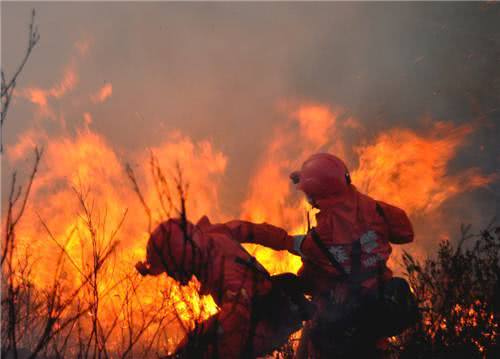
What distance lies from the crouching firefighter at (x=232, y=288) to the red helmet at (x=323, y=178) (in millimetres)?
860

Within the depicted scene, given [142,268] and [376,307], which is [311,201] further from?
[142,268]

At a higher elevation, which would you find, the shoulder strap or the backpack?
the shoulder strap

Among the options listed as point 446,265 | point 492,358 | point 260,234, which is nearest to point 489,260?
point 446,265

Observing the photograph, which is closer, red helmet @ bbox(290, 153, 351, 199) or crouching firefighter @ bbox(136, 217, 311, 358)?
crouching firefighter @ bbox(136, 217, 311, 358)

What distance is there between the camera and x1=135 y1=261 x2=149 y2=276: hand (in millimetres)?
3604

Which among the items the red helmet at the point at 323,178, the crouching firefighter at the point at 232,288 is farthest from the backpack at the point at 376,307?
the red helmet at the point at 323,178

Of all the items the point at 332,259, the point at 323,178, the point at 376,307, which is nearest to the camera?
the point at 376,307

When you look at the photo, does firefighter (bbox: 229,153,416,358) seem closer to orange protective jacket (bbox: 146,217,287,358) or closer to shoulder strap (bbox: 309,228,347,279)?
shoulder strap (bbox: 309,228,347,279)

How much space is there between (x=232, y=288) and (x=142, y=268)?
810 millimetres

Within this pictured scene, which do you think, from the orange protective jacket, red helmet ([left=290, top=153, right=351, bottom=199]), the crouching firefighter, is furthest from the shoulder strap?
the orange protective jacket

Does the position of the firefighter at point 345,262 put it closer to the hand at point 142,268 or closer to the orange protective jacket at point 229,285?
the orange protective jacket at point 229,285

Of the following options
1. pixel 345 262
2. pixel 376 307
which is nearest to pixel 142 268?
pixel 345 262

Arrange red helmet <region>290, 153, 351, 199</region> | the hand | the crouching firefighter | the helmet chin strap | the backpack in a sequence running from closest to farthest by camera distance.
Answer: the crouching firefighter, the hand, the backpack, red helmet <region>290, 153, 351, 199</region>, the helmet chin strap

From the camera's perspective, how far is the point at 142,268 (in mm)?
3623
